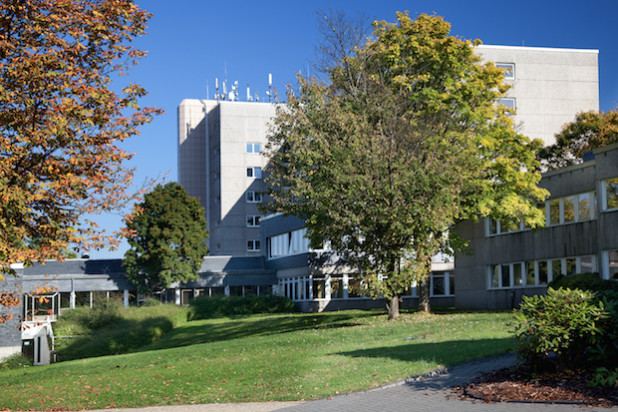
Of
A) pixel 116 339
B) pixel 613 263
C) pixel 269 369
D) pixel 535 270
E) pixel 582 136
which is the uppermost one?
pixel 582 136

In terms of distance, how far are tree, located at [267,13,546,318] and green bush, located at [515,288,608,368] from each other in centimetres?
1406

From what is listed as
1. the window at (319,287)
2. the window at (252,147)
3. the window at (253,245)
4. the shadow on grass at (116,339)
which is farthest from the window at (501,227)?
the window at (252,147)

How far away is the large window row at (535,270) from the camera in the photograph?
31.9 meters

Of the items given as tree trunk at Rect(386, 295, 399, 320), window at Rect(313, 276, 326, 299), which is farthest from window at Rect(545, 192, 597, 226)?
window at Rect(313, 276, 326, 299)

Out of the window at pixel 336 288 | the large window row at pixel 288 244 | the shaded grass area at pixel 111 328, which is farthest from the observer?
the large window row at pixel 288 244

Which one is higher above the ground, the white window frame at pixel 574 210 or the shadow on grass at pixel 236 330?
the white window frame at pixel 574 210

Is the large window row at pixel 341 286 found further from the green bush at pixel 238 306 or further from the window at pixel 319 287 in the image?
the green bush at pixel 238 306

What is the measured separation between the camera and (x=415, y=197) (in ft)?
89.5

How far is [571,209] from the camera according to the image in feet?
108

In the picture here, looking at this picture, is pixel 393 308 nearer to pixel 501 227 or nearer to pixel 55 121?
pixel 501 227

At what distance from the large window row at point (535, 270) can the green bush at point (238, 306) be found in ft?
68.1

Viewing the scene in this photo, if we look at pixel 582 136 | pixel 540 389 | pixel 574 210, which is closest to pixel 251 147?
pixel 582 136

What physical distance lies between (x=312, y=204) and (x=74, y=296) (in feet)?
124

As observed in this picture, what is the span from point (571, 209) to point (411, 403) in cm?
2329
